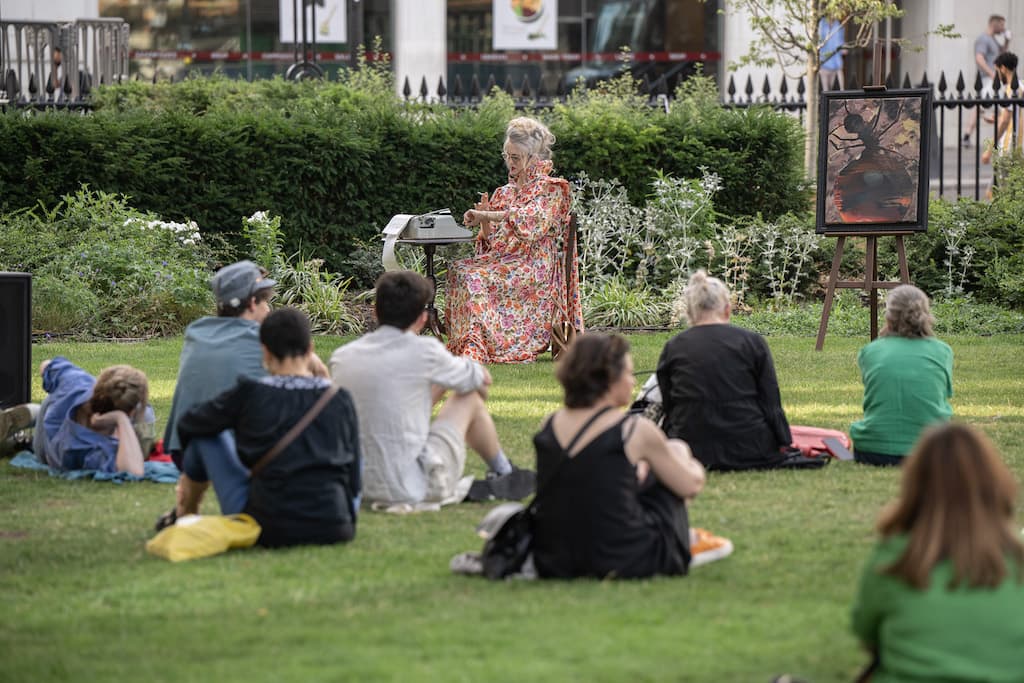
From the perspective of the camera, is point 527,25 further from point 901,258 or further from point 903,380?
point 903,380

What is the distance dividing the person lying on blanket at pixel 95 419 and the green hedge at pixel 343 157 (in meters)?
7.39

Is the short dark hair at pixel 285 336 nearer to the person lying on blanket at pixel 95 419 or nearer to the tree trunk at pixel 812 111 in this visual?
the person lying on blanket at pixel 95 419

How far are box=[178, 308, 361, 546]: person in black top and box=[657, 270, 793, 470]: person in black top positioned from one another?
2.17 metres

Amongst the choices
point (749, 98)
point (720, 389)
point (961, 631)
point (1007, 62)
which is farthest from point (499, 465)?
point (1007, 62)

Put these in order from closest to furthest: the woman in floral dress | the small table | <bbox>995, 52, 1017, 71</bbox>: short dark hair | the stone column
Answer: the woman in floral dress < the small table < <bbox>995, 52, 1017, 71</bbox>: short dark hair < the stone column

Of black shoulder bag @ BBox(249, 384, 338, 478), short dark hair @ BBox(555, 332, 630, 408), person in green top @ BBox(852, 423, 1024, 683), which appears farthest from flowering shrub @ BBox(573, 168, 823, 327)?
person in green top @ BBox(852, 423, 1024, 683)

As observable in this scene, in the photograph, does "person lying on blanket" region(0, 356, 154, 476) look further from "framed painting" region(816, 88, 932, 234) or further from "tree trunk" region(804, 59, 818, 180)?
"tree trunk" region(804, 59, 818, 180)

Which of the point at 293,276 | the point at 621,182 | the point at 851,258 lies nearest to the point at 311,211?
the point at 293,276

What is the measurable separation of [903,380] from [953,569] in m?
4.21

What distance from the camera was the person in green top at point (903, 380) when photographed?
7652 mm

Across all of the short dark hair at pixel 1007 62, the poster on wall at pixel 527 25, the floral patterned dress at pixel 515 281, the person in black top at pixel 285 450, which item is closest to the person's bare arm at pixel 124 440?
the person in black top at pixel 285 450

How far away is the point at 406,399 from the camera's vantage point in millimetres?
6828

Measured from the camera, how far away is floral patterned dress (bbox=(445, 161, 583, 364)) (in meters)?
11.6

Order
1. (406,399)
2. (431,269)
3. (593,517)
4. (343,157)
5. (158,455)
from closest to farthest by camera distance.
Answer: (593,517) < (406,399) < (158,455) < (431,269) < (343,157)
